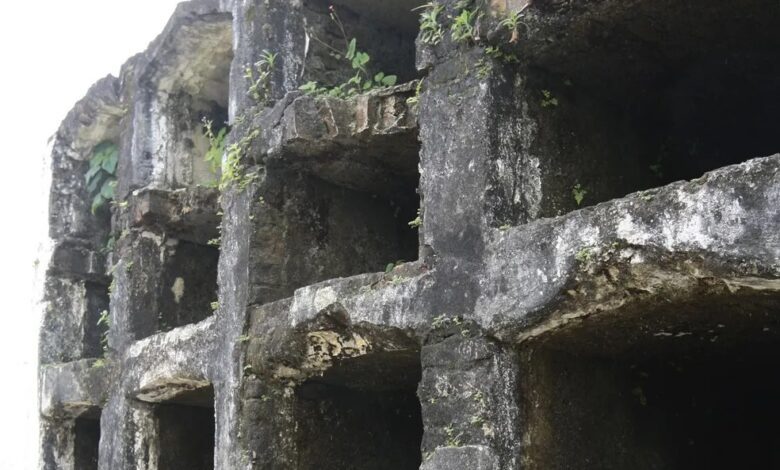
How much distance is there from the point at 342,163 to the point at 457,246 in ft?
4.61

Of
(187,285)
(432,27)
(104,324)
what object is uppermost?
(432,27)

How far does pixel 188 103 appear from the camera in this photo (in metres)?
7.18

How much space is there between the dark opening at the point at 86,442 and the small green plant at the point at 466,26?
15.0 feet

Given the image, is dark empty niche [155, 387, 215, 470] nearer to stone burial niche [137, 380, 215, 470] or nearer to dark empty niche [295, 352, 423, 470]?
stone burial niche [137, 380, 215, 470]

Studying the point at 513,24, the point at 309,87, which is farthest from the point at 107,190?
the point at 513,24

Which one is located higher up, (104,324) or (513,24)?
(513,24)

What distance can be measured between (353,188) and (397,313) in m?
1.57

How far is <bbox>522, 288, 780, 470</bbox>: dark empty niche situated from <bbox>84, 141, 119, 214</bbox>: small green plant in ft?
15.3

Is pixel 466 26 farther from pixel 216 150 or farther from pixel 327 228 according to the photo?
pixel 216 150

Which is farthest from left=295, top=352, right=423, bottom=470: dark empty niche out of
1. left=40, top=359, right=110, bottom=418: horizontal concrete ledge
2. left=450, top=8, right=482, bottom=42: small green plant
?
left=40, top=359, right=110, bottom=418: horizontal concrete ledge

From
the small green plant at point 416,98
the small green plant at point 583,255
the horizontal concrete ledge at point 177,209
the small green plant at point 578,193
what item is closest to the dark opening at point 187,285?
the horizontal concrete ledge at point 177,209

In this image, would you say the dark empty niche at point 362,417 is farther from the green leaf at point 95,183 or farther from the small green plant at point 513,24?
the green leaf at point 95,183

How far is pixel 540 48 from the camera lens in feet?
13.5

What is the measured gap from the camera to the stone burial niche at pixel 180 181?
21.6 feet
